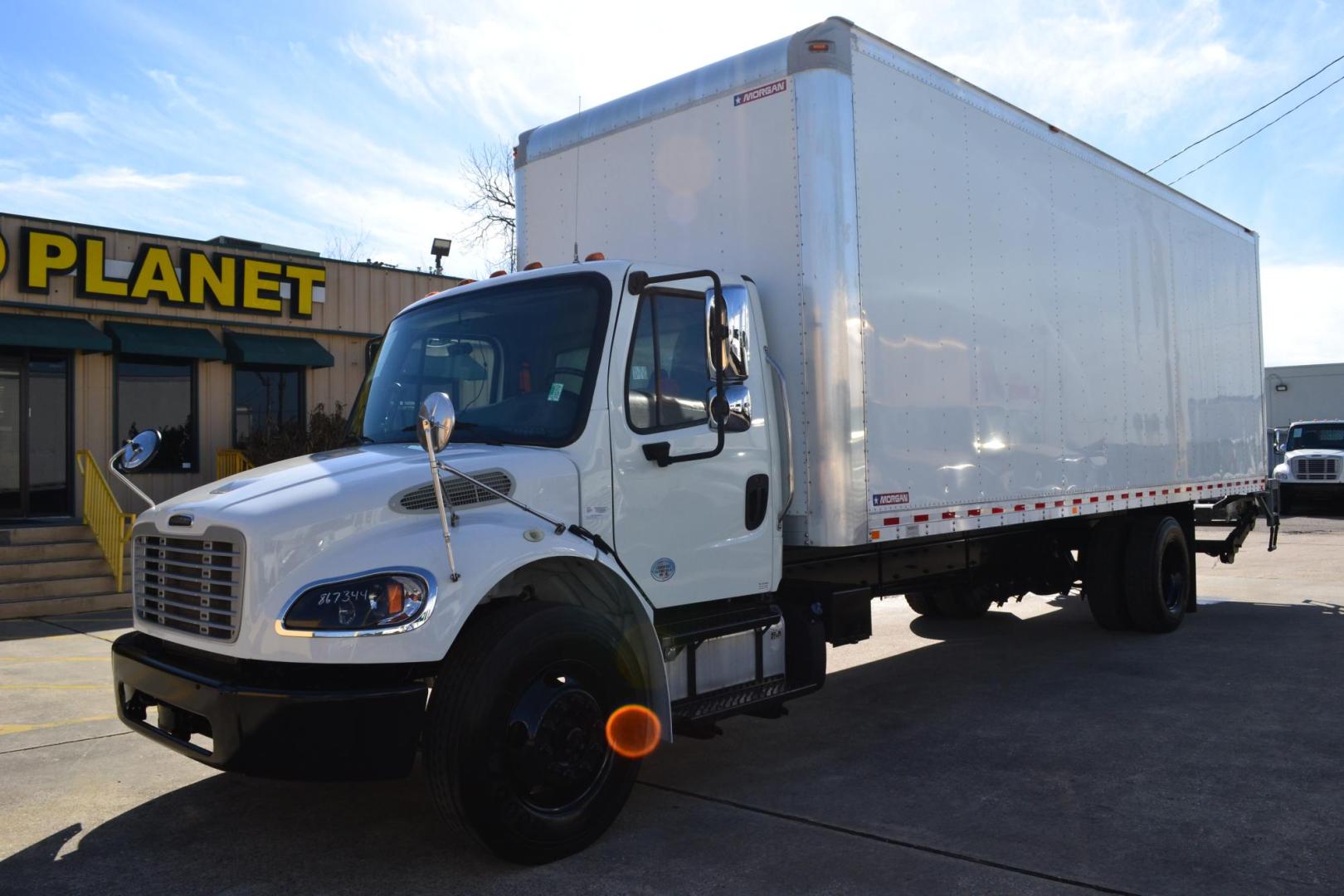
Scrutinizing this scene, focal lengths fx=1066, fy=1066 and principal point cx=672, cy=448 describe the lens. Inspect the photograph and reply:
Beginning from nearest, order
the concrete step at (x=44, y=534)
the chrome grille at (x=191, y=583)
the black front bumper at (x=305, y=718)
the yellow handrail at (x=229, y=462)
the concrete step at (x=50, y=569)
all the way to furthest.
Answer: the black front bumper at (x=305, y=718)
the chrome grille at (x=191, y=583)
the concrete step at (x=50, y=569)
the concrete step at (x=44, y=534)
the yellow handrail at (x=229, y=462)

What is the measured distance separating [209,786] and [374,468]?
7.16ft

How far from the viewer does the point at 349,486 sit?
409 centimetres

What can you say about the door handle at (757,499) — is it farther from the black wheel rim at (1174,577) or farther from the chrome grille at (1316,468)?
the chrome grille at (1316,468)

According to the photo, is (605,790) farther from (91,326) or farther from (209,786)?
(91,326)

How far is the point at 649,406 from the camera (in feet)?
15.9

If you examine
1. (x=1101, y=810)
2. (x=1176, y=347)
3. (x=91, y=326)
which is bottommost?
(x=1101, y=810)

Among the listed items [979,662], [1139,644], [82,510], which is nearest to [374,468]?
[979,662]

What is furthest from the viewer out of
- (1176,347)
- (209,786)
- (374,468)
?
(1176,347)

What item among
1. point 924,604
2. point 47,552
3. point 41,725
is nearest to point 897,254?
point 924,604

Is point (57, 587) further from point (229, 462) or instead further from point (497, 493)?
point (497, 493)

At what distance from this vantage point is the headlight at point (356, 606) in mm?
3779

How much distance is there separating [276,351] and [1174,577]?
520 inches

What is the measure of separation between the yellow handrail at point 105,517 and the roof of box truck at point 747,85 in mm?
8638

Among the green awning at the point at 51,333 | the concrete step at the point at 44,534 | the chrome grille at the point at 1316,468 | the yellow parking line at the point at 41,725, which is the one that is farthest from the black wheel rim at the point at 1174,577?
the chrome grille at the point at 1316,468
